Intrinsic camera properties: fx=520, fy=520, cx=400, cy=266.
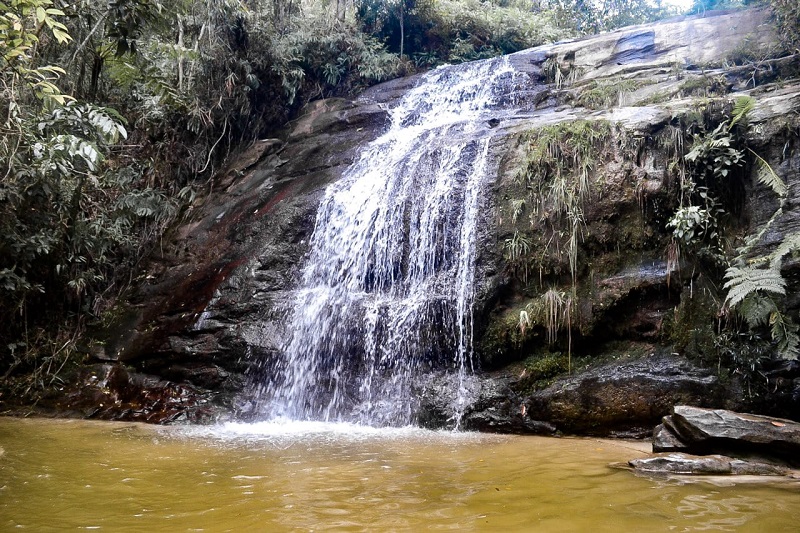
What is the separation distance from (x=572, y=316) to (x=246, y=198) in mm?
6544

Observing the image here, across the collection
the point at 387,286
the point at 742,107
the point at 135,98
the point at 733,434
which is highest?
the point at 135,98

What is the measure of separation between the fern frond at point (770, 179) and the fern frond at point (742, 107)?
52 centimetres

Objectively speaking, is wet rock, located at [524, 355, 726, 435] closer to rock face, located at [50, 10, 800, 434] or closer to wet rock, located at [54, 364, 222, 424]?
rock face, located at [50, 10, 800, 434]

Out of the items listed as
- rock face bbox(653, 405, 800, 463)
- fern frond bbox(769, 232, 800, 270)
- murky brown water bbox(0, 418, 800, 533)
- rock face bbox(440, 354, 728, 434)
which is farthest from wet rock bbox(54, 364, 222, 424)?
fern frond bbox(769, 232, 800, 270)

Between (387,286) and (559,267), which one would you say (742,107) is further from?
(387,286)

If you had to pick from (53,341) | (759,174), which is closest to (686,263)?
(759,174)

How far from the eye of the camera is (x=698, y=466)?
11.6 ft

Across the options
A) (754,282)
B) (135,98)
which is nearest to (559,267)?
(754,282)

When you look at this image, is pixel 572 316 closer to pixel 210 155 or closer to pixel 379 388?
pixel 379 388

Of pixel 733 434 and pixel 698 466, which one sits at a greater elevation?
pixel 733 434

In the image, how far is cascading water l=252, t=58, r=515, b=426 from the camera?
6523 millimetres

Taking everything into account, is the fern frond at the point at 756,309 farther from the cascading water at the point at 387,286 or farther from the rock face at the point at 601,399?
the cascading water at the point at 387,286

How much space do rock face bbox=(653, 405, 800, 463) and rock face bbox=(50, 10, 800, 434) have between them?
97 centimetres

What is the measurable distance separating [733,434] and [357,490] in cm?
301
